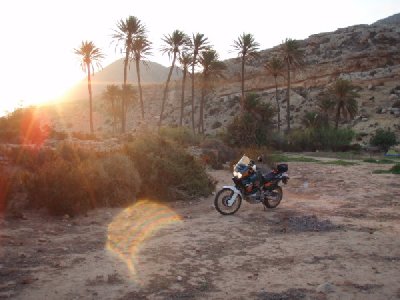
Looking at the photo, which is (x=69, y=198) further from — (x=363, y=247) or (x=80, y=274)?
(x=363, y=247)

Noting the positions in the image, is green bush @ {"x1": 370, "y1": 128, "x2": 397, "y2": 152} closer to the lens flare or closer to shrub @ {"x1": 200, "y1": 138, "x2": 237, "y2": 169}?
shrub @ {"x1": 200, "y1": 138, "x2": 237, "y2": 169}

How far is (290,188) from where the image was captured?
1545 cm

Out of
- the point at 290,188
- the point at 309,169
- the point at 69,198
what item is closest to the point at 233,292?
the point at 69,198

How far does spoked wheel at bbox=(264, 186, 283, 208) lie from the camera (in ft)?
35.6

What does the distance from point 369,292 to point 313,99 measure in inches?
2494

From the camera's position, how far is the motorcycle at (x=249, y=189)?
1016 centimetres

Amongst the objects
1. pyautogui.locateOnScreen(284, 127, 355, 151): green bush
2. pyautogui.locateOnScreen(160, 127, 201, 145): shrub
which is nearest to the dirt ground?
pyautogui.locateOnScreen(160, 127, 201, 145): shrub

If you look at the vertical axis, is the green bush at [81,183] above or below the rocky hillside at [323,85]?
below

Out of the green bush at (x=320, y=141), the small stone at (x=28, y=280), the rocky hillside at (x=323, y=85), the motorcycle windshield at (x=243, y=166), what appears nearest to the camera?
the small stone at (x=28, y=280)

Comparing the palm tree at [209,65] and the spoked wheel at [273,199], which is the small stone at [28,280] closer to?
the spoked wheel at [273,199]

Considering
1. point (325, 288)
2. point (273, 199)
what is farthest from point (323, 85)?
point (325, 288)

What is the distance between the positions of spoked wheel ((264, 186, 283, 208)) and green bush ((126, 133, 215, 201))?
2.68 m

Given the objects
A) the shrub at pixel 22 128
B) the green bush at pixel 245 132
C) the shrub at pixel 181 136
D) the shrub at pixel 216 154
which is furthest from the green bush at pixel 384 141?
the shrub at pixel 22 128

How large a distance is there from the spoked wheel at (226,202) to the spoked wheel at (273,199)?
1.00 metres
